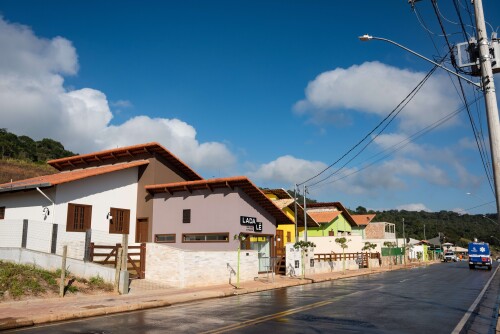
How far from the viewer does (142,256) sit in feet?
70.0

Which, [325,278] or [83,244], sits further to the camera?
[325,278]

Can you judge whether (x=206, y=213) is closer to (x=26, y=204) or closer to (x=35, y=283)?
(x=26, y=204)

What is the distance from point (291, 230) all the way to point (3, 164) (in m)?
54.8

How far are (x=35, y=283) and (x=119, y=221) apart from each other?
10701 mm

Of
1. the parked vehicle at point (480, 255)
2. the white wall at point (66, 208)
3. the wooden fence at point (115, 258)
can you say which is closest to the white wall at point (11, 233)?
the white wall at point (66, 208)

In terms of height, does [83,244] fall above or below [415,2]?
below

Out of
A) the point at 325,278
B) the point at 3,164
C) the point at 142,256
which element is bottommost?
the point at 325,278

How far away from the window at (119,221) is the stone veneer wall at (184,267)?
579 centimetres

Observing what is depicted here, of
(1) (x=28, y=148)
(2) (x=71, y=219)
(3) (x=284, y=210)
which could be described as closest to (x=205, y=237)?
(2) (x=71, y=219)

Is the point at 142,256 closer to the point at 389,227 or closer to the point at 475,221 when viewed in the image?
the point at 389,227

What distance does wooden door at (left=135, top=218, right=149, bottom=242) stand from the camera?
28.1 m

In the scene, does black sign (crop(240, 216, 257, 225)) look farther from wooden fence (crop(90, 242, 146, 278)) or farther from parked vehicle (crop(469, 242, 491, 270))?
parked vehicle (crop(469, 242, 491, 270))

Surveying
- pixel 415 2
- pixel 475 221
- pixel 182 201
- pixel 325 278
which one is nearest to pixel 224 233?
pixel 182 201

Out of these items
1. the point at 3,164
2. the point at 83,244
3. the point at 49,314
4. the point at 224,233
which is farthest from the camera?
the point at 3,164
